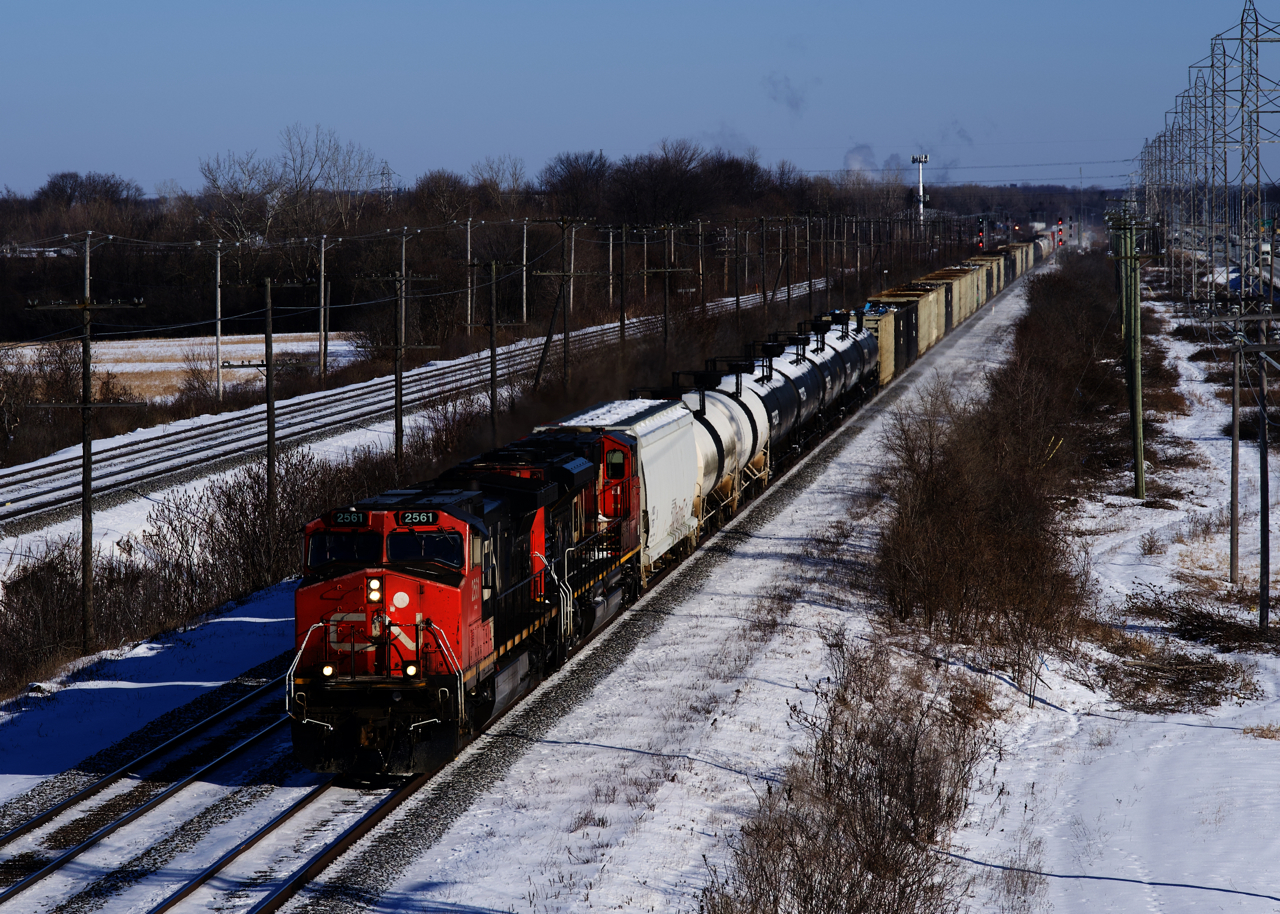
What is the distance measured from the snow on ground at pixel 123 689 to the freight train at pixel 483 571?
4222 millimetres

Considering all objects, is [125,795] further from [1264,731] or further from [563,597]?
[1264,731]

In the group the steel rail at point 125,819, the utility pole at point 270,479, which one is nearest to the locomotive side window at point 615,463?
the steel rail at point 125,819

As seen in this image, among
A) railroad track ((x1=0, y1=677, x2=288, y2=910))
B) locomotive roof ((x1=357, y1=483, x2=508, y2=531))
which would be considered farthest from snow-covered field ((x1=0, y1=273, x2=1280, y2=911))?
locomotive roof ((x1=357, y1=483, x2=508, y2=531))

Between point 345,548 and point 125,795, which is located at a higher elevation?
point 345,548

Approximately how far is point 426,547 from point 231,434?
1297 inches

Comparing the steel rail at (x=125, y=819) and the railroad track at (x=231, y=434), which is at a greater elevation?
the railroad track at (x=231, y=434)

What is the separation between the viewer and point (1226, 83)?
5062 cm

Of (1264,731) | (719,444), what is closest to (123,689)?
(719,444)

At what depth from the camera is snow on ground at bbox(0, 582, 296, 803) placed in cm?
1688

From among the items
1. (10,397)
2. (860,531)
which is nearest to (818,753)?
(860,531)

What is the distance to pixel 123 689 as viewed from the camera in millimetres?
19953

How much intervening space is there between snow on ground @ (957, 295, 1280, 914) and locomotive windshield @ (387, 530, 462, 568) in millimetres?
7269

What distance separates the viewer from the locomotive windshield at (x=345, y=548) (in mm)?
14836

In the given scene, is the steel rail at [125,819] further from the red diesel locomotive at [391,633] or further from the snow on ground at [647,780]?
the snow on ground at [647,780]
